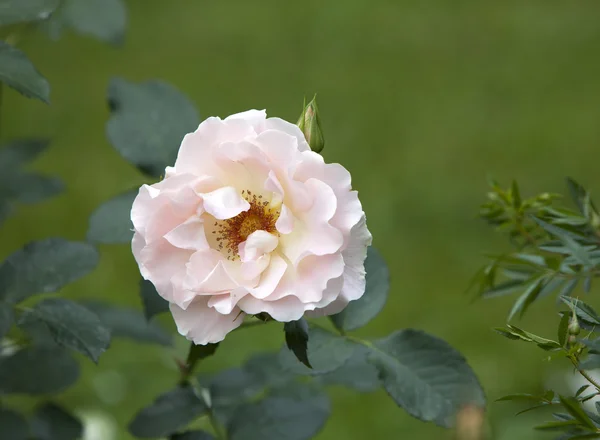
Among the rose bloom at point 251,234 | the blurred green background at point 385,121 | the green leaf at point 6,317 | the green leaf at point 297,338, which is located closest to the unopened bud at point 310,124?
the rose bloom at point 251,234

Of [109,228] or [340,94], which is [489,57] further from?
[109,228]

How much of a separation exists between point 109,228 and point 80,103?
234 centimetres

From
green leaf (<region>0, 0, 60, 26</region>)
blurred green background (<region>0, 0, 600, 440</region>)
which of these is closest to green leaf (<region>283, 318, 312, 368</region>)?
green leaf (<region>0, 0, 60, 26</region>)

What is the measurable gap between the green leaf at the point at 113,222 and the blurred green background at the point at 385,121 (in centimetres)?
95

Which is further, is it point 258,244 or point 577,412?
point 258,244

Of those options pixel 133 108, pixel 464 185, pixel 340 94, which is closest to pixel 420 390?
pixel 133 108

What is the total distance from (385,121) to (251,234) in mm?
2387

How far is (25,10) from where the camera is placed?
3.05ft

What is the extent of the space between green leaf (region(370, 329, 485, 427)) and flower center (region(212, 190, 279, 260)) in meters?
0.20

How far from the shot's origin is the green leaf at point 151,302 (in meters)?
0.88

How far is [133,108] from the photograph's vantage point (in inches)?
44.2

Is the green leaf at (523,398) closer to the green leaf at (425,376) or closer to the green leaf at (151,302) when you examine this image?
the green leaf at (425,376)

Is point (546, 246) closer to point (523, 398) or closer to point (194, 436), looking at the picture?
point (523, 398)

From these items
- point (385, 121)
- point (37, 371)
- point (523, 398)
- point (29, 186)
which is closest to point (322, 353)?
point (523, 398)
